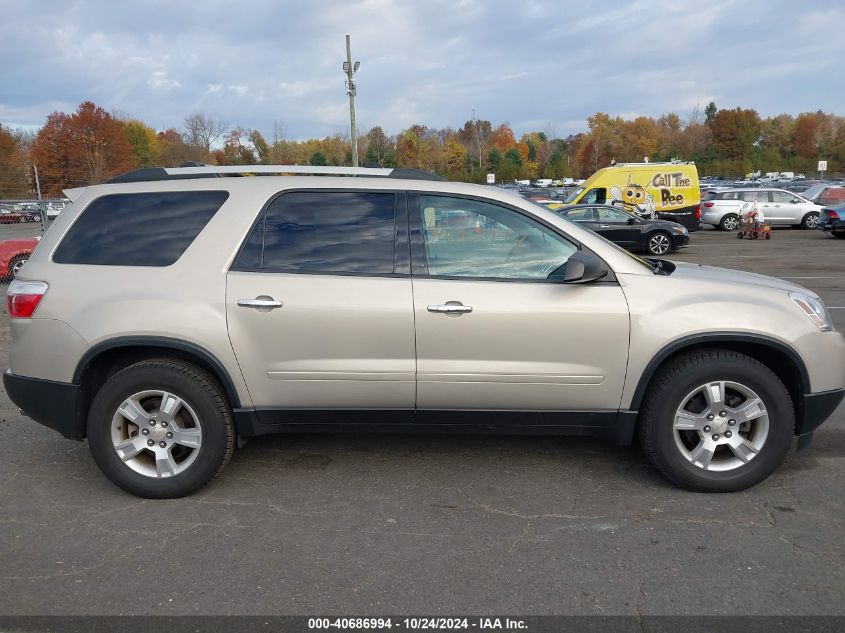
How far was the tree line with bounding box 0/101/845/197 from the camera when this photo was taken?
143 feet

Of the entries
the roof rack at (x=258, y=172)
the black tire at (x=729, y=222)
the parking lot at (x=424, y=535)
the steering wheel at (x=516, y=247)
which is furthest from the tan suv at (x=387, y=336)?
the black tire at (x=729, y=222)

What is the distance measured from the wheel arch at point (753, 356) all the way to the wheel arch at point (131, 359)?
2.32m

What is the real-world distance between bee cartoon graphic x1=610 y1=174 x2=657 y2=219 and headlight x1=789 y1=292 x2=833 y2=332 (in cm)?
1936

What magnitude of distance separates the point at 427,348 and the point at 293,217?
109cm

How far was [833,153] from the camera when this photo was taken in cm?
8125

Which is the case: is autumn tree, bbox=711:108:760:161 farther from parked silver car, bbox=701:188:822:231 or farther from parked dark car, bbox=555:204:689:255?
parked dark car, bbox=555:204:689:255

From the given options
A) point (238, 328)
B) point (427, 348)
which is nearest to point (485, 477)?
point (427, 348)

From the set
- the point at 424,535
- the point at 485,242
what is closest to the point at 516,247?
the point at 485,242

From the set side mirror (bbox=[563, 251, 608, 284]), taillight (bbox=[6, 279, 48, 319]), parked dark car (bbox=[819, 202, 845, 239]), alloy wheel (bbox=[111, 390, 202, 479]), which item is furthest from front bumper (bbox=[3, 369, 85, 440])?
parked dark car (bbox=[819, 202, 845, 239])

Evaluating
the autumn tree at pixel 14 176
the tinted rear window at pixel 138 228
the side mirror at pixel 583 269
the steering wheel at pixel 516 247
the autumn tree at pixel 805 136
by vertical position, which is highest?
the autumn tree at pixel 805 136

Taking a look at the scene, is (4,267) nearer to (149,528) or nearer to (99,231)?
(99,231)

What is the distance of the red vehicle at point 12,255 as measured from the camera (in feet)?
42.4
